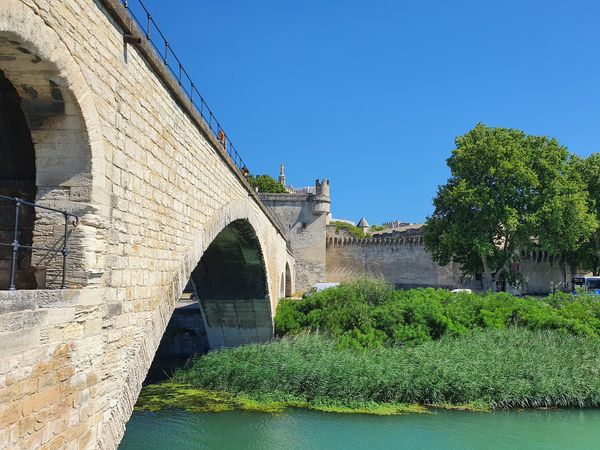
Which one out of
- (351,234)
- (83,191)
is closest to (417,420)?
(83,191)

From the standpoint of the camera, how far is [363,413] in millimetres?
13547

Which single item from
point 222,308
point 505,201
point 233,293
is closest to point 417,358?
point 233,293

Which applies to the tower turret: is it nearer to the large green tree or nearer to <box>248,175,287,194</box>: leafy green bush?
<box>248,175,287,194</box>: leafy green bush

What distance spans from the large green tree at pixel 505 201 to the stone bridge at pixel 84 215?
68.8ft

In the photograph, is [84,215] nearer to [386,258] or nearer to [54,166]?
[54,166]

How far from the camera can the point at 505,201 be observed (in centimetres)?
2656

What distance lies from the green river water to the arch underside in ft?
19.5

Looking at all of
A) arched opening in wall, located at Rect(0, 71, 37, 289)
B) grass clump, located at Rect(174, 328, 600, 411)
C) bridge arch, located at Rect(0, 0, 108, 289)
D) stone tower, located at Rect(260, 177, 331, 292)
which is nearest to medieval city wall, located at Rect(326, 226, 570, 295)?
stone tower, located at Rect(260, 177, 331, 292)

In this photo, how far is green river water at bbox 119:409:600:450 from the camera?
1148cm

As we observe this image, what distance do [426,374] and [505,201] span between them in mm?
14523

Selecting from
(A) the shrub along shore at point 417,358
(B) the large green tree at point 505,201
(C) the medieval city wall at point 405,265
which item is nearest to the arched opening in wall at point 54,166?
(A) the shrub along shore at point 417,358

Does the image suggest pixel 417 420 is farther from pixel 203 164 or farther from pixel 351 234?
pixel 351 234

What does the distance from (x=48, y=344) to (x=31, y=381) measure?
33 centimetres

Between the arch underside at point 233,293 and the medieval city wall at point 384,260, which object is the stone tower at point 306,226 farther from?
the arch underside at point 233,293
